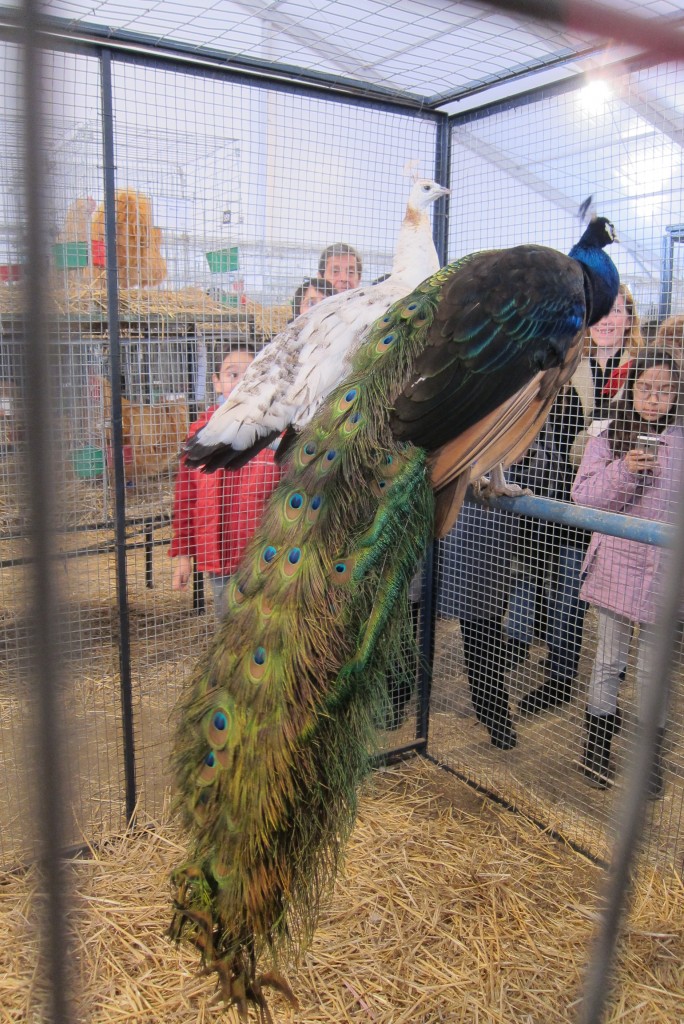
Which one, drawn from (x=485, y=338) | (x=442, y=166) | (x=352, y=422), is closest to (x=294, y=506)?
(x=352, y=422)

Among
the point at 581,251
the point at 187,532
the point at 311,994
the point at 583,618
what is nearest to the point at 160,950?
the point at 311,994

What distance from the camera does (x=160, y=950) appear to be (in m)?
2.23

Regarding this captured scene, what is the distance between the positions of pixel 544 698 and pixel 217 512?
151 centimetres

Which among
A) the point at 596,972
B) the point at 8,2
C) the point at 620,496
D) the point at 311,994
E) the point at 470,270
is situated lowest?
the point at 311,994

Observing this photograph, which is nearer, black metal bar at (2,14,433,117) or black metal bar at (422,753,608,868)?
black metal bar at (2,14,433,117)

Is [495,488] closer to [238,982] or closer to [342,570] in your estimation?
[342,570]

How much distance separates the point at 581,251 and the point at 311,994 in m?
2.56

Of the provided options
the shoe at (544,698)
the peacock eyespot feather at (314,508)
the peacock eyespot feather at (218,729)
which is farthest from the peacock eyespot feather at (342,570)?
the shoe at (544,698)

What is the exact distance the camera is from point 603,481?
8.74 feet

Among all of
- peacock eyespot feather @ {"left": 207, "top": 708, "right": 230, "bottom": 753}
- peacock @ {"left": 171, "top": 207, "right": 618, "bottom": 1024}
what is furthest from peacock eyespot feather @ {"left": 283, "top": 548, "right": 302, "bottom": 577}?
peacock eyespot feather @ {"left": 207, "top": 708, "right": 230, "bottom": 753}

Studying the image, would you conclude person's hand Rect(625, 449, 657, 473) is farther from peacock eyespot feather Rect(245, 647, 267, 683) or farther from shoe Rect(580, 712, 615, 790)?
peacock eyespot feather Rect(245, 647, 267, 683)

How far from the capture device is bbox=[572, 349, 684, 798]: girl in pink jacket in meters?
2.49

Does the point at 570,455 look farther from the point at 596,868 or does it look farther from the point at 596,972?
the point at 596,972

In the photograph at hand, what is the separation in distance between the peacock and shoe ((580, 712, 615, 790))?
1.14 m
